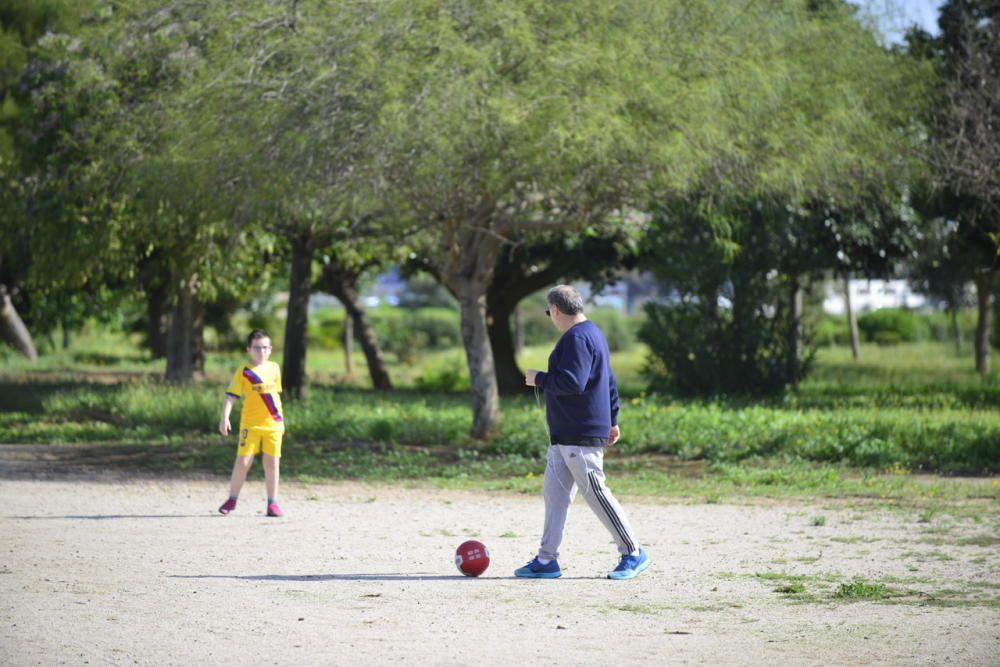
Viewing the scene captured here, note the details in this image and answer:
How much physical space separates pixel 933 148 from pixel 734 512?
23.5 ft

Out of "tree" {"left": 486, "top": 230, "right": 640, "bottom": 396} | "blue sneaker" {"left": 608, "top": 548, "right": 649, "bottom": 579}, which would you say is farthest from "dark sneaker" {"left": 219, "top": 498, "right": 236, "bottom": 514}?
"tree" {"left": 486, "top": 230, "right": 640, "bottom": 396}

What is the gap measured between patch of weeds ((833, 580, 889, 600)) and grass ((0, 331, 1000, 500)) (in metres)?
2.72

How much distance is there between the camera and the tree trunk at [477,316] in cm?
1584

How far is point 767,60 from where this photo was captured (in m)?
14.4

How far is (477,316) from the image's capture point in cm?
1587

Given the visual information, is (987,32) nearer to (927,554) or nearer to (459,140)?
(459,140)

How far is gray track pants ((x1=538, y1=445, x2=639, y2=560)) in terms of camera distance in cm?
797

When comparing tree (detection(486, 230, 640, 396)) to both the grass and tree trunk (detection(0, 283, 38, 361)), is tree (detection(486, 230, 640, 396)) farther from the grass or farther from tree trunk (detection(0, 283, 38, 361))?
tree trunk (detection(0, 283, 38, 361))

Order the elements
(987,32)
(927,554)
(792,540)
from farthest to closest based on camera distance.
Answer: (987,32) < (792,540) < (927,554)

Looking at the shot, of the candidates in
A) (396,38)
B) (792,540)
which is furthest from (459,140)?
(792,540)

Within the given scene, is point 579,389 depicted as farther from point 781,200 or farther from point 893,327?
point 893,327

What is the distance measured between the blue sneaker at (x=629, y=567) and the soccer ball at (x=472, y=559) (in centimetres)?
76

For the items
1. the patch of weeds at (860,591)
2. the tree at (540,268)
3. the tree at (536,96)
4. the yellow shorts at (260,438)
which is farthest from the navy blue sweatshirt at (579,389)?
the tree at (540,268)

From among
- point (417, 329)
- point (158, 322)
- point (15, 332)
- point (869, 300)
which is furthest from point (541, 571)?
point (869, 300)
